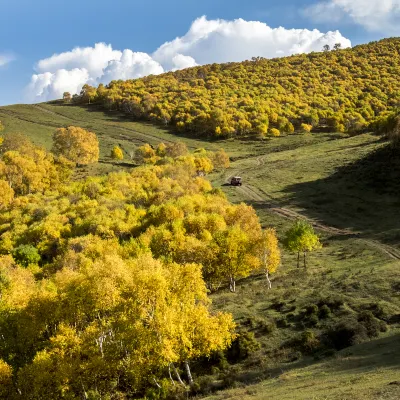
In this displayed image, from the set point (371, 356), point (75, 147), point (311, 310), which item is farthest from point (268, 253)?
point (75, 147)

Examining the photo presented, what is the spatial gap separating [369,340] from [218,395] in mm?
13756

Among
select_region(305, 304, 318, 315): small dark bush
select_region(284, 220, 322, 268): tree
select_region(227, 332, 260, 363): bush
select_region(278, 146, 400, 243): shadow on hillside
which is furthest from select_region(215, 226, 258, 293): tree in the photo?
select_region(278, 146, 400, 243): shadow on hillside

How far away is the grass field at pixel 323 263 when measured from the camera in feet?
86.8

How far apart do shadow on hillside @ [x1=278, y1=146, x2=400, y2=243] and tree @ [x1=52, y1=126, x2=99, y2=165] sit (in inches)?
2670

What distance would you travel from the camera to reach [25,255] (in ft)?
240

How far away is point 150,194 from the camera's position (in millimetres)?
92688

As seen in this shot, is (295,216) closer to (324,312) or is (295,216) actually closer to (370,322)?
(324,312)

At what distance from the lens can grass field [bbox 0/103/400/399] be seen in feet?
86.8

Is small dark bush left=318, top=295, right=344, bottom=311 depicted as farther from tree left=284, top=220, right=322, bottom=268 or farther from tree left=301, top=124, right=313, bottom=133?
tree left=301, top=124, right=313, bottom=133

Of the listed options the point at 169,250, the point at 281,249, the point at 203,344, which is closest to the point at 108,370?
the point at 203,344

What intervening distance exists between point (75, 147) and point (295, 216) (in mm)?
80331

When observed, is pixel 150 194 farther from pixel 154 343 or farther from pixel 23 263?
pixel 154 343

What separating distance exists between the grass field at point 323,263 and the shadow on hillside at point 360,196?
22 centimetres

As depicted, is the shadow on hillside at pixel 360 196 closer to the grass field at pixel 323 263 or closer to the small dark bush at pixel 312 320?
the grass field at pixel 323 263
